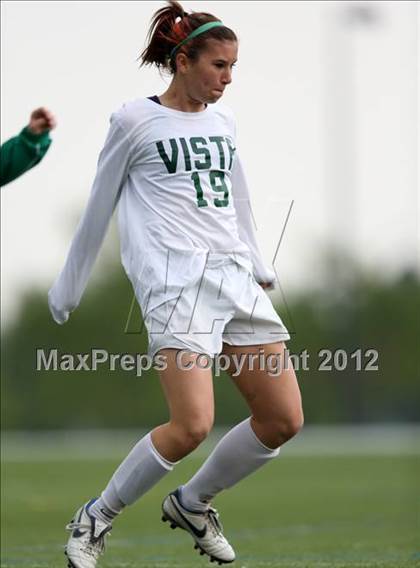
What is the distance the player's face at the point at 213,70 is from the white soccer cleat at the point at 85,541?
6.51 feet

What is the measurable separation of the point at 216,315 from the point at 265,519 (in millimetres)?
6998

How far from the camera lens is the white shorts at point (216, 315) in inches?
233

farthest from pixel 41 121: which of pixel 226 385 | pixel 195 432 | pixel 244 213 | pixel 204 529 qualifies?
pixel 226 385

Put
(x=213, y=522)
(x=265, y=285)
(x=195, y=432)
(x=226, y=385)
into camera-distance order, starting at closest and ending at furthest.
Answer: (x=195, y=432) < (x=213, y=522) < (x=265, y=285) < (x=226, y=385)

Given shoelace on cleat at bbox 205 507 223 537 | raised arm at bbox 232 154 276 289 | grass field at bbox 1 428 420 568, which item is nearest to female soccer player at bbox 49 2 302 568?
raised arm at bbox 232 154 276 289

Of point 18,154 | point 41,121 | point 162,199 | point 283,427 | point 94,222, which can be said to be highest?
point 41,121

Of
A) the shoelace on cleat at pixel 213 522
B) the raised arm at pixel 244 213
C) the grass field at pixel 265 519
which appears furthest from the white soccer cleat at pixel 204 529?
the raised arm at pixel 244 213

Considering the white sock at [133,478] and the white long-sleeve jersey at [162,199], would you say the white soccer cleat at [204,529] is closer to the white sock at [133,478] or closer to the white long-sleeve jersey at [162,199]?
the white sock at [133,478]

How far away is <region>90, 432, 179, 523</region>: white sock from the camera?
6.03 m

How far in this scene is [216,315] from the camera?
603 cm

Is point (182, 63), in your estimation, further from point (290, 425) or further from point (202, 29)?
point (290, 425)

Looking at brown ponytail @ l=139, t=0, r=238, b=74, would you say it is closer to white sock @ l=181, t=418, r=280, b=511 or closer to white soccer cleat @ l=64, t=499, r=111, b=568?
white sock @ l=181, t=418, r=280, b=511

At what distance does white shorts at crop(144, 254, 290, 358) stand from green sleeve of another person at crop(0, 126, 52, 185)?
2.93 ft

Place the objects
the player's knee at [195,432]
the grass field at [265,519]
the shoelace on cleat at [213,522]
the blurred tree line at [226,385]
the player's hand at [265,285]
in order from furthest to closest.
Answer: the blurred tree line at [226,385], the grass field at [265,519], the player's hand at [265,285], the shoelace on cleat at [213,522], the player's knee at [195,432]
